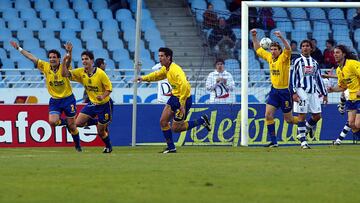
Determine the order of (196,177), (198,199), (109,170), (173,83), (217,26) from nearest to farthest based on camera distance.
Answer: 1. (198,199)
2. (196,177)
3. (109,170)
4. (173,83)
5. (217,26)

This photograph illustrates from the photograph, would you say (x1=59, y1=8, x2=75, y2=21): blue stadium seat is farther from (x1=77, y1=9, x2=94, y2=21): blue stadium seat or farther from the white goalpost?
the white goalpost

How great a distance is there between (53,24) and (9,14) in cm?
140

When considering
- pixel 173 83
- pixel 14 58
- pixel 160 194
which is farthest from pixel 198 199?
pixel 14 58

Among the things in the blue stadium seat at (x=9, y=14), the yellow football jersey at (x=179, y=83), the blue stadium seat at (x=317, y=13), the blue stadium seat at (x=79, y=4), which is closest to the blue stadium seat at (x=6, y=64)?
the blue stadium seat at (x=9, y=14)

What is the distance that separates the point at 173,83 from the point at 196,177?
669 cm

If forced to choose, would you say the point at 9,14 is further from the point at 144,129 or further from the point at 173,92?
the point at 173,92

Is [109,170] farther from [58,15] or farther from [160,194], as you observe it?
[58,15]

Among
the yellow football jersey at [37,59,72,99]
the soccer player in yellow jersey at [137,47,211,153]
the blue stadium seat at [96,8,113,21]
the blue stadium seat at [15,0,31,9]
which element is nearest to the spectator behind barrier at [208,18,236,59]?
the yellow football jersey at [37,59,72,99]

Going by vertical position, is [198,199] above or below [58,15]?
below

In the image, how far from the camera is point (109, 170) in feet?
47.6

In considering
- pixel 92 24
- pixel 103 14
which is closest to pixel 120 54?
pixel 92 24

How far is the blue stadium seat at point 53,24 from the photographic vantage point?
3281 cm

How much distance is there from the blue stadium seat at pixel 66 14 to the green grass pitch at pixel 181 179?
16032mm

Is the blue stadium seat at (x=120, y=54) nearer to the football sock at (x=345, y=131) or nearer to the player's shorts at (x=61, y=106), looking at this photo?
the football sock at (x=345, y=131)
